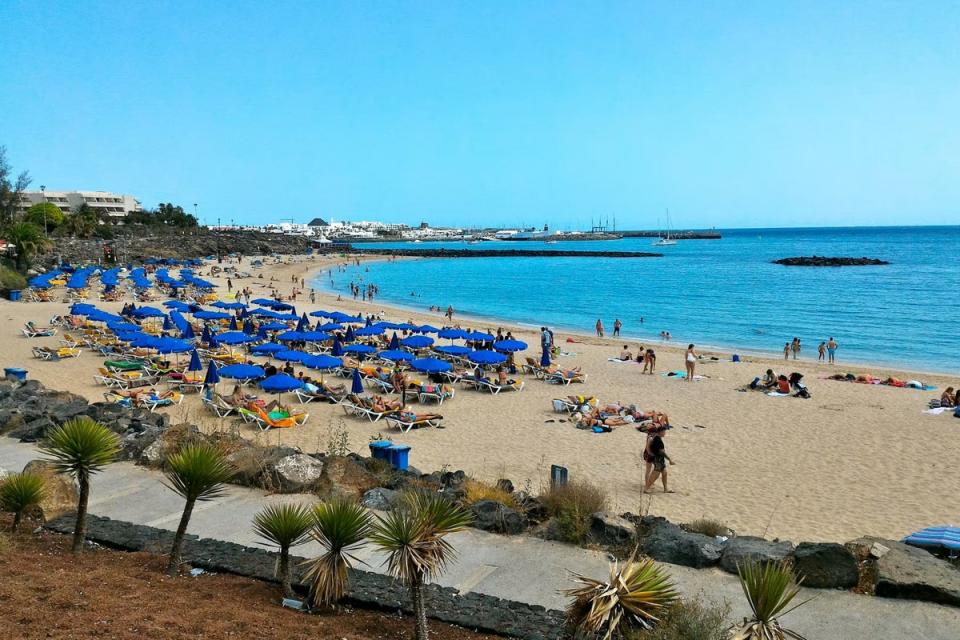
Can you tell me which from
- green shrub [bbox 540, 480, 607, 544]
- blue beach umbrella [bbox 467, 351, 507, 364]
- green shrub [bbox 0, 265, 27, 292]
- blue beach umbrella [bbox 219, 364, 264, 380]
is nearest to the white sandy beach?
blue beach umbrella [bbox 467, 351, 507, 364]

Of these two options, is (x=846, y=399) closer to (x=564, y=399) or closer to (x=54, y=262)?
(x=564, y=399)

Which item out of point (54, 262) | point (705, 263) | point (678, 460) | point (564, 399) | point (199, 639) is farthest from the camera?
point (705, 263)

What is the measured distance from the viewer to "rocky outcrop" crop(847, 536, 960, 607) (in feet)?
17.5

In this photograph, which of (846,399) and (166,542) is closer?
(166,542)

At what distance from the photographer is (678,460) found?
13.0m

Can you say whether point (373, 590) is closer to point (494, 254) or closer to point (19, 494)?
point (19, 494)

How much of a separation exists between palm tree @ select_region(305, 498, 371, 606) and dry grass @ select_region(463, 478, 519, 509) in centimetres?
277

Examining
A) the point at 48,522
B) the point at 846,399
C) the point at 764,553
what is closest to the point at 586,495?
the point at 764,553

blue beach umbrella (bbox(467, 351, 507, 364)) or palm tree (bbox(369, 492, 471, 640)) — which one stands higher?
palm tree (bbox(369, 492, 471, 640))

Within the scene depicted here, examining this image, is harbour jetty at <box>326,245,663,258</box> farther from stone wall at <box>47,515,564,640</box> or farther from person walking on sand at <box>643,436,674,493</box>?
stone wall at <box>47,515,564,640</box>

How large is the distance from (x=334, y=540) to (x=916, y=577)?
15.1 ft

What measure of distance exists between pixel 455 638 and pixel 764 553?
2.98m

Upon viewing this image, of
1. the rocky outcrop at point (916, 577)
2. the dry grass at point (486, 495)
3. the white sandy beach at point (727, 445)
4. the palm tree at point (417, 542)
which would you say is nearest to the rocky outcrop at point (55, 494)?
the dry grass at point (486, 495)

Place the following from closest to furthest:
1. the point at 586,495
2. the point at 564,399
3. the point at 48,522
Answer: the point at 48,522, the point at 586,495, the point at 564,399
